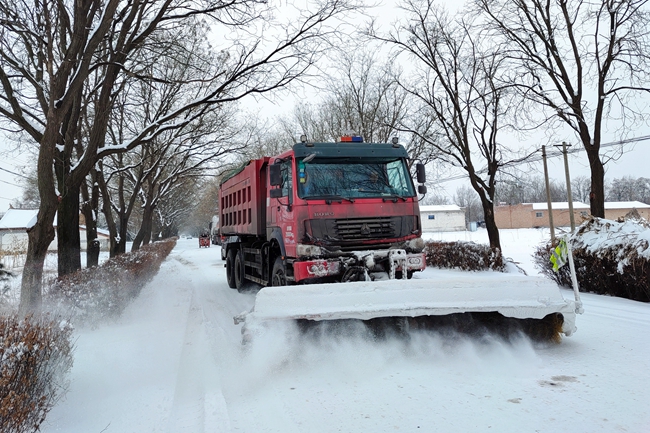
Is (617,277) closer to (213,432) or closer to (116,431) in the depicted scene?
(213,432)

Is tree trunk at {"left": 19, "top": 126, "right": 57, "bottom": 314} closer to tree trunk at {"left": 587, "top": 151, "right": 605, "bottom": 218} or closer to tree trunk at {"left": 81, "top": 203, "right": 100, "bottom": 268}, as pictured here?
tree trunk at {"left": 81, "top": 203, "right": 100, "bottom": 268}

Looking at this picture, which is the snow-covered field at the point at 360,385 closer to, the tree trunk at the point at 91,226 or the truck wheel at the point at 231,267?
the truck wheel at the point at 231,267

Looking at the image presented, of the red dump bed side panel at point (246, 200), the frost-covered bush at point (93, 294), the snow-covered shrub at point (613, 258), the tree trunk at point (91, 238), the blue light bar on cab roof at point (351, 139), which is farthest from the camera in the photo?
the tree trunk at point (91, 238)

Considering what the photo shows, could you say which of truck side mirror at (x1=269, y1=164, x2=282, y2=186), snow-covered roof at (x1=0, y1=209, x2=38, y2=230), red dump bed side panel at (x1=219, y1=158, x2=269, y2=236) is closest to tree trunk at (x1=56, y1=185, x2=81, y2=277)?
red dump bed side panel at (x1=219, y1=158, x2=269, y2=236)

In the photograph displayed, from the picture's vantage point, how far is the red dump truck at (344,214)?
22.6 ft

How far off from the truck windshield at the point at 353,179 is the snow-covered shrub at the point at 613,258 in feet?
12.6

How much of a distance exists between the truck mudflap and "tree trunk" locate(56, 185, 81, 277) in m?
5.57

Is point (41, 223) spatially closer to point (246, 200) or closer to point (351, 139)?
point (246, 200)

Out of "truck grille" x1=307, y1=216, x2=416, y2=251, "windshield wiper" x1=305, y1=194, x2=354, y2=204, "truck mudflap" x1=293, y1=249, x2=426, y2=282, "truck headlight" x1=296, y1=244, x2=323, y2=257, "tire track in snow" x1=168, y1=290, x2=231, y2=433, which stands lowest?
"tire track in snow" x1=168, y1=290, x2=231, y2=433

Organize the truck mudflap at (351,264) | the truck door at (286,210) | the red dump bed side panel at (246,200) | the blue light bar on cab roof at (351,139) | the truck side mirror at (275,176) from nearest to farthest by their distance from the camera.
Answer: the truck mudflap at (351,264) < the truck door at (286,210) < the truck side mirror at (275,176) < the blue light bar on cab roof at (351,139) < the red dump bed side panel at (246,200)

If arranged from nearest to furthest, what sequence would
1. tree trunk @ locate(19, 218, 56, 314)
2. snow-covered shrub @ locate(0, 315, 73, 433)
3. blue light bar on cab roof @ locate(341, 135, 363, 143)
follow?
snow-covered shrub @ locate(0, 315, 73, 433)
tree trunk @ locate(19, 218, 56, 314)
blue light bar on cab roof @ locate(341, 135, 363, 143)

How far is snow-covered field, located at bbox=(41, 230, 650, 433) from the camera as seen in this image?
3.53 meters

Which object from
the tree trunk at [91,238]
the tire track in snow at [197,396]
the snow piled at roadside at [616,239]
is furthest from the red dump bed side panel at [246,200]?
the snow piled at roadside at [616,239]

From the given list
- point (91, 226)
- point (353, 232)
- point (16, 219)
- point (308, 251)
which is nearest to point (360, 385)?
point (308, 251)
